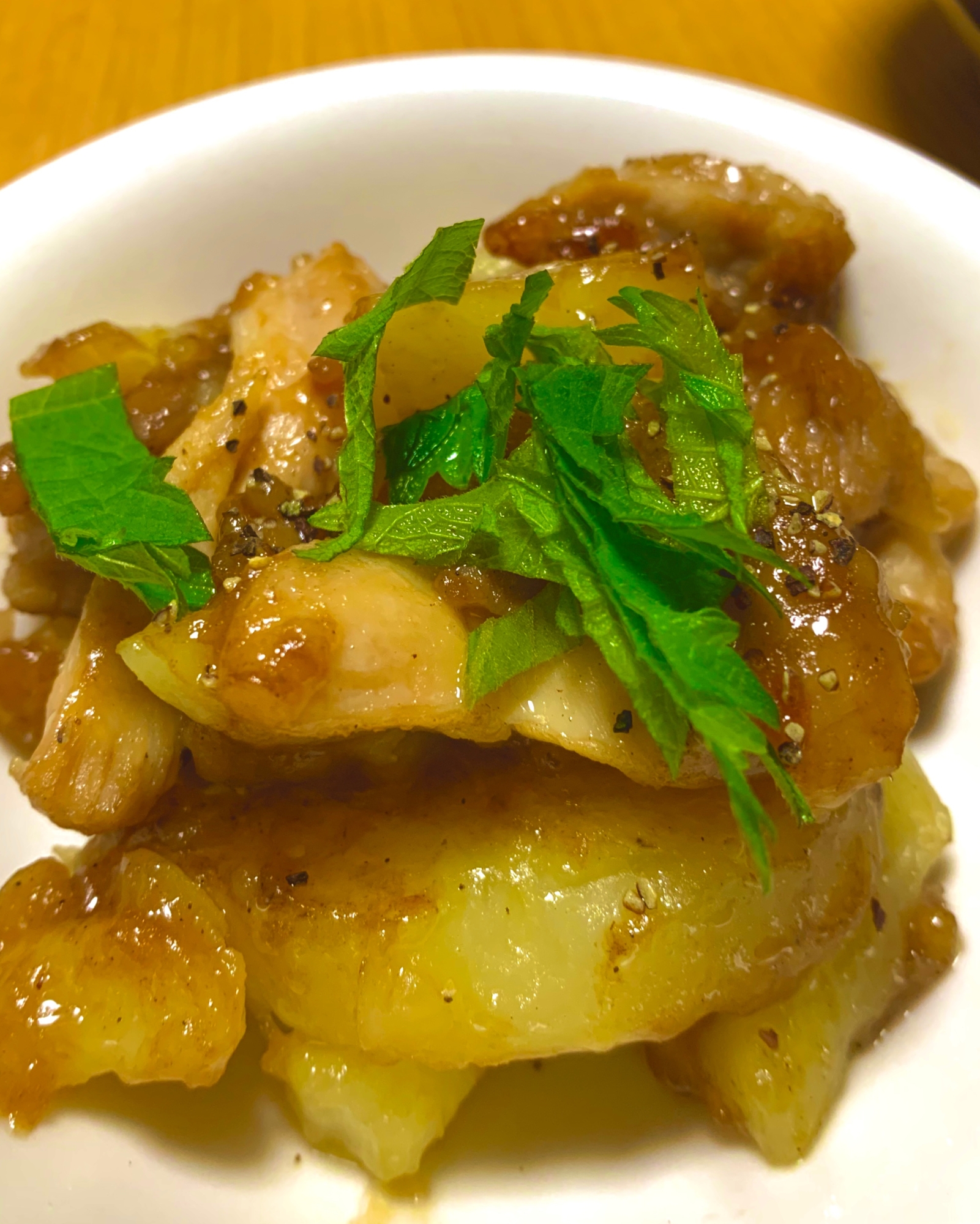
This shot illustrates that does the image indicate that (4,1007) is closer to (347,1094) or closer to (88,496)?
(347,1094)

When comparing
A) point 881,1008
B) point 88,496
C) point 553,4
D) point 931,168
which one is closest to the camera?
point 88,496

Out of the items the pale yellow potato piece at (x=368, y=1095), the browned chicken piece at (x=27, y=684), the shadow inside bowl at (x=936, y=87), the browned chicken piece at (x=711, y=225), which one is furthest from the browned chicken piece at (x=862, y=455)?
the shadow inside bowl at (x=936, y=87)

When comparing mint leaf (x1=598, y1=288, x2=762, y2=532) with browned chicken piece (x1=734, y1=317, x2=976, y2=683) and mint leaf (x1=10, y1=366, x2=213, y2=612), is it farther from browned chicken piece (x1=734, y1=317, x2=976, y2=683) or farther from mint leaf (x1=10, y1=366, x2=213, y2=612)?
mint leaf (x1=10, y1=366, x2=213, y2=612)

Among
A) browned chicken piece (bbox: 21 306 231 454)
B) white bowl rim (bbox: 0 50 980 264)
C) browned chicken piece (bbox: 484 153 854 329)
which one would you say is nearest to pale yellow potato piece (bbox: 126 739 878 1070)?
browned chicken piece (bbox: 21 306 231 454)

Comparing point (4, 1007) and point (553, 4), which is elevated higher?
point (553, 4)

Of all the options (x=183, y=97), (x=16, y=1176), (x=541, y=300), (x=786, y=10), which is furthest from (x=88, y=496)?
(x=786, y=10)

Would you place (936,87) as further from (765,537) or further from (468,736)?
(468,736)
